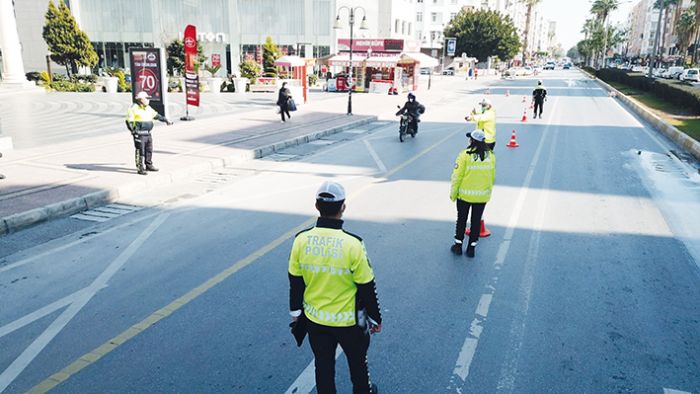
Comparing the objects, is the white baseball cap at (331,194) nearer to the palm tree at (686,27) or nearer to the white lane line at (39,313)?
the white lane line at (39,313)

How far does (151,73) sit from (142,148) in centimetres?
852

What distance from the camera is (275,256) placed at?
722 centimetres

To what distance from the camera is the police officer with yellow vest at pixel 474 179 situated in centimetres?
687

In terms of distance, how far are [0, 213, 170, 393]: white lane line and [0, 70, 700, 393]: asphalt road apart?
19mm

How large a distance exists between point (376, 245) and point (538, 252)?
2340 mm

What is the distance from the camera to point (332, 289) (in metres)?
3.33

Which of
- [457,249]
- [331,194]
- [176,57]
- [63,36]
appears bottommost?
[457,249]

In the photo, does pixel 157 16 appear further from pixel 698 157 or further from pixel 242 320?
pixel 242 320

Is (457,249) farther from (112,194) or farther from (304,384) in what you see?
(112,194)

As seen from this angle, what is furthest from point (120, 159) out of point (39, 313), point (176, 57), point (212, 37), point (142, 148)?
point (212, 37)

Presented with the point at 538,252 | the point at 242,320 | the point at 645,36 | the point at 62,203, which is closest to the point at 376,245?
the point at 538,252

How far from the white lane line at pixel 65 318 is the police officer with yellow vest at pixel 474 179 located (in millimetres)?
4572

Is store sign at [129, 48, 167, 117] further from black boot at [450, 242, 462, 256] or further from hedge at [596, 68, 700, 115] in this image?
hedge at [596, 68, 700, 115]

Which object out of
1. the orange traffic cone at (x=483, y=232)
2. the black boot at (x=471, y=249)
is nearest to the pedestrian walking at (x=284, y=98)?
the orange traffic cone at (x=483, y=232)
